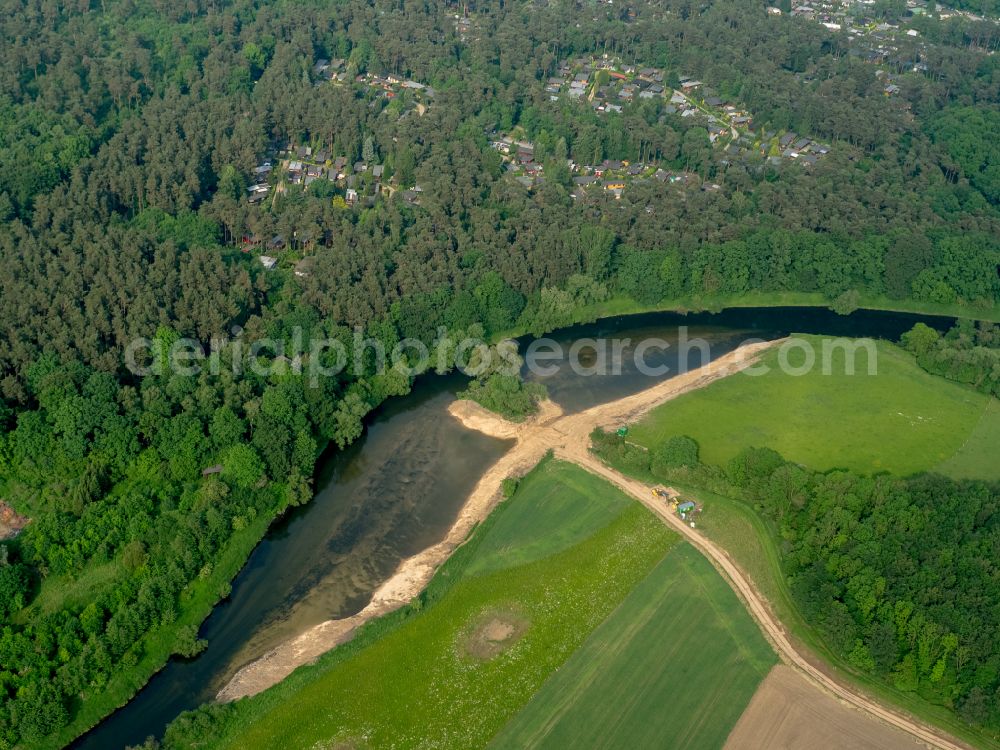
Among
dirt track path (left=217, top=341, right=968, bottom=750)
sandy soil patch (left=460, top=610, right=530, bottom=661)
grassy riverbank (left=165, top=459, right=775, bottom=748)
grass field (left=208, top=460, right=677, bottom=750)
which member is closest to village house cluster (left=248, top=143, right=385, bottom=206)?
dirt track path (left=217, top=341, right=968, bottom=750)

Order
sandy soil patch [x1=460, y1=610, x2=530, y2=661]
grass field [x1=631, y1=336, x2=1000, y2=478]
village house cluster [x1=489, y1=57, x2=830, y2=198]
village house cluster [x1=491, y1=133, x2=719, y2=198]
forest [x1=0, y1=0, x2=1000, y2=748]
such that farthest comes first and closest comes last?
1. village house cluster [x1=489, y1=57, x2=830, y2=198]
2. village house cluster [x1=491, y1=133, x2=719, y2=198]
3. grass field [x1=631, y1=336, x2=1000, y2=478]
4. forest [x1=0, y1=0, x2=1000, y2=748]
5. sandy soil patch [x1=460, y1=610, x2=530, y2=661]

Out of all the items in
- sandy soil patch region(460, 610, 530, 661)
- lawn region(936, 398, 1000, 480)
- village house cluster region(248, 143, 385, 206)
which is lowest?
sandy soil patch region(460, 610, 530, 661)

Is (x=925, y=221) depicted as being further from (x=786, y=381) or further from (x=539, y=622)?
(x=539, y=622)

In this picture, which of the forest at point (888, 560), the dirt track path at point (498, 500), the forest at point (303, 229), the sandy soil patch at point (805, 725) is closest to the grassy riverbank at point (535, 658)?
the sandy soil patch at point (805, 725)

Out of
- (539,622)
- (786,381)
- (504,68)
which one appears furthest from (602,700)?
(504,68)

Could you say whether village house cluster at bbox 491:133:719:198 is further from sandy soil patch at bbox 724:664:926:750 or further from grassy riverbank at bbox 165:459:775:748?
sandy soil patch at bbox 724:664:926:750

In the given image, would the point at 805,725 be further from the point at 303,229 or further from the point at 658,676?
the point at 303,229
